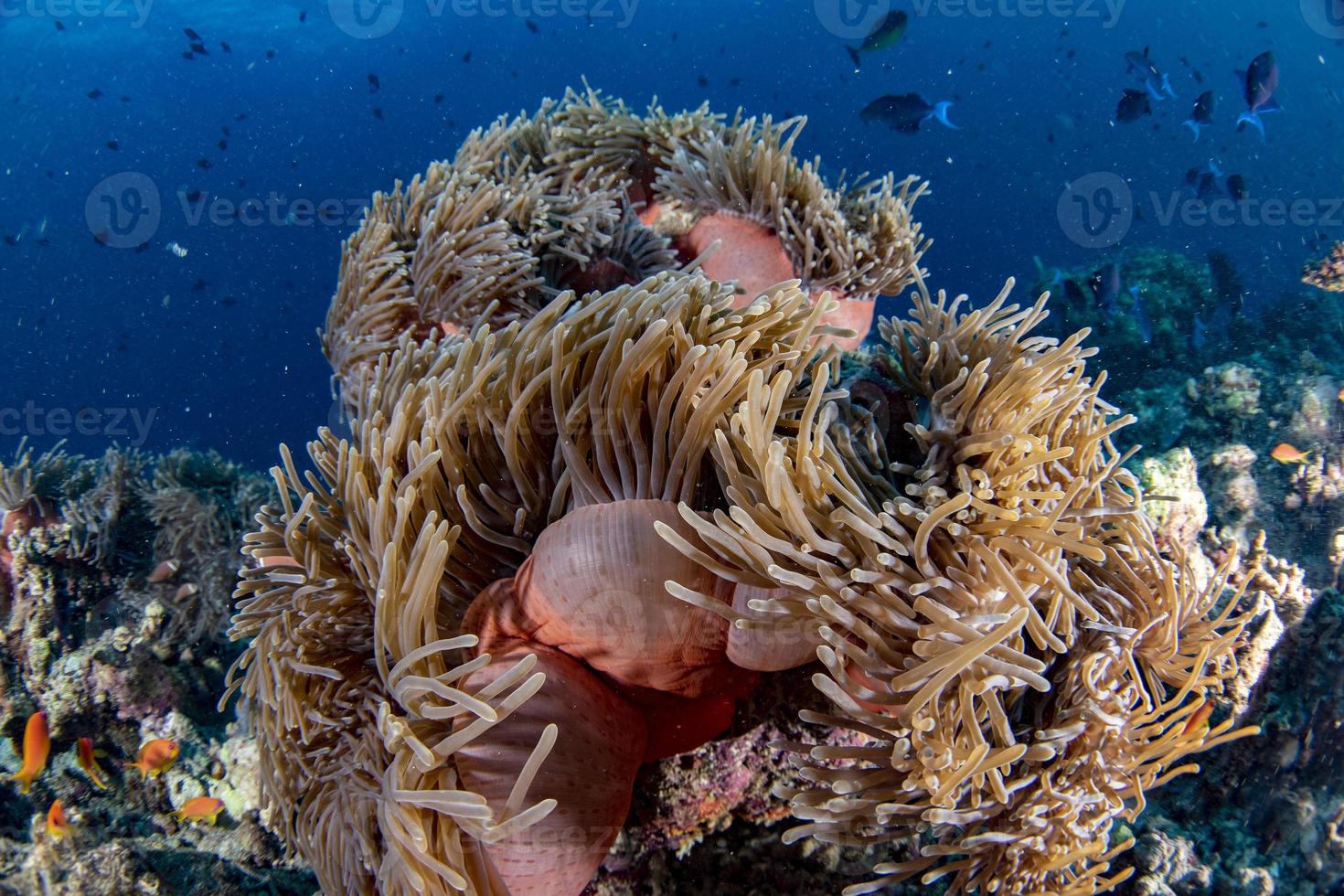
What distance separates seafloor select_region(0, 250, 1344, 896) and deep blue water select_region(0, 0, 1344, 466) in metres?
26.5

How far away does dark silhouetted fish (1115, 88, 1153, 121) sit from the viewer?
30.2 ft

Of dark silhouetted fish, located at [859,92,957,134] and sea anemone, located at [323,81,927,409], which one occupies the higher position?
dark silhouetted fish, located at [859,92,957,134]

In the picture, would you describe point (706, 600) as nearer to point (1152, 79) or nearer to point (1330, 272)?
point (1152, 79)

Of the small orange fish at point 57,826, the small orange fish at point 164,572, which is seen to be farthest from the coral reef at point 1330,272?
the small orange fish at point 57,826

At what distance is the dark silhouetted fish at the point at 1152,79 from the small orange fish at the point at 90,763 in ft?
40.9

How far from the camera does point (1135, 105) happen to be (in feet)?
30.3

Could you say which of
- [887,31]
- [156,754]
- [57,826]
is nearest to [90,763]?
[156,754]

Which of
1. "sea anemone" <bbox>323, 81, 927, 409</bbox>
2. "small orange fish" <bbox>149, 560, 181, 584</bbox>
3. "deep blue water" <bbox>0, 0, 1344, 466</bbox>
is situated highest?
"deep blue water" <bbox>0, 0, 1344, 466</bbox>

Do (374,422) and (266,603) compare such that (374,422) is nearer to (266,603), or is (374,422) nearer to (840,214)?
(266,603)

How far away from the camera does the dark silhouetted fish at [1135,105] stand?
363 inches

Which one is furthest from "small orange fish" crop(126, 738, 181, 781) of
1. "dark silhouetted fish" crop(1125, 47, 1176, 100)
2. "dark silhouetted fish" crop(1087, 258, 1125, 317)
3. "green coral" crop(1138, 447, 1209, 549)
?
"dark silhouetted fish" crop(1125, 47, 1176, 100)

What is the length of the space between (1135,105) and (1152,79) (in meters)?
0.68

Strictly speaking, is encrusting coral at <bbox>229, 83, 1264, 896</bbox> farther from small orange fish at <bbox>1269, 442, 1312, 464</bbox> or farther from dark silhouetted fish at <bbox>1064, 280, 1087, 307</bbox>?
dark silhouetted fish at <bbox>1064, 280, 1087, 307</bbox>

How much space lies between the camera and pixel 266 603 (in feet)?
6.57
